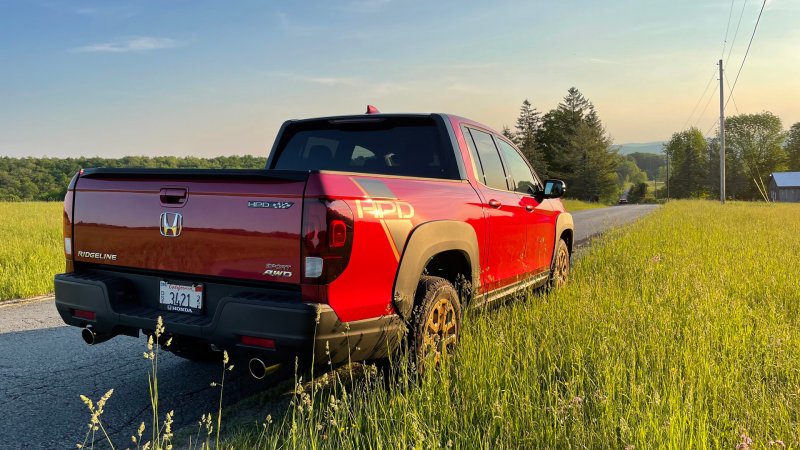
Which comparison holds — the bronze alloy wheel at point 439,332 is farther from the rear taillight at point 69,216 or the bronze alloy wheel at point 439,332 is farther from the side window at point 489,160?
the rear taillight at point 69,216

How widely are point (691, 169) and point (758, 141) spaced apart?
12423mm

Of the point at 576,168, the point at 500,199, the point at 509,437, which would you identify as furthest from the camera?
the point at 576,168

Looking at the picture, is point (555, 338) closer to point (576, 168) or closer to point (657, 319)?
point (657, 319)

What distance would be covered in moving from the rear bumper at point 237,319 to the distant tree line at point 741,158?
102133 mm

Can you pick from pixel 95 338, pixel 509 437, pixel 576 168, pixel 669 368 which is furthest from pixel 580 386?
pixel 576 168

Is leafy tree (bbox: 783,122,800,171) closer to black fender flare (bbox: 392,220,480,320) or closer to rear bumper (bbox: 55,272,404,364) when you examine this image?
black fender flare (bbox: 392,220,480,320)

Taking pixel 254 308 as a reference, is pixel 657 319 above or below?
below

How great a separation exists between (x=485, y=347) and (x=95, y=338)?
2.48 meters

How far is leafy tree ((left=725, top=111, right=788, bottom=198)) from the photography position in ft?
301

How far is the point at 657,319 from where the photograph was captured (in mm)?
3939

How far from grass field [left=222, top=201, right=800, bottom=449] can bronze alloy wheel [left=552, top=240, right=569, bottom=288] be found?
73cm

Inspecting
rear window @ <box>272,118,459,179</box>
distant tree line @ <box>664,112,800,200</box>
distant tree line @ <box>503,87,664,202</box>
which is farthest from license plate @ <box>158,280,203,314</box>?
distant tree line @ <box>664,112,800,200</box>

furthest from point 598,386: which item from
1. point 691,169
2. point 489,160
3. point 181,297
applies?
point 691,169

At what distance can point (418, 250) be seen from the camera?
10.2 ft
